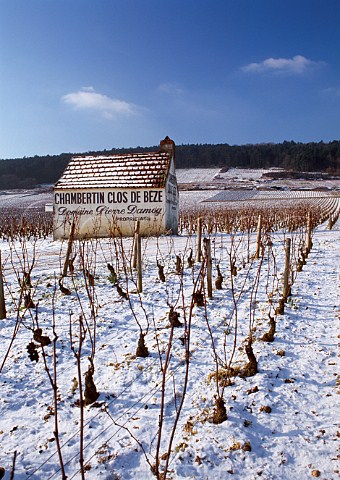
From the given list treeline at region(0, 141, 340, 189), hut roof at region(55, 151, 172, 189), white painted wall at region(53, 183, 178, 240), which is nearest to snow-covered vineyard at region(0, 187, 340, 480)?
white painted wall at region(53, 183, 178, 240)

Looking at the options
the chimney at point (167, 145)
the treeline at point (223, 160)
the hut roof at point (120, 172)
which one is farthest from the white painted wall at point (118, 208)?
the treeline at point (223, 160)

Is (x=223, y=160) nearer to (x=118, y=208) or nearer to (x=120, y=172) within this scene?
(x=120, y=172)

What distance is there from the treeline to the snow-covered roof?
256ft

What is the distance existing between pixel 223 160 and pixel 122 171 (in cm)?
10354

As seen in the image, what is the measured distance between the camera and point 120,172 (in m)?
17.3

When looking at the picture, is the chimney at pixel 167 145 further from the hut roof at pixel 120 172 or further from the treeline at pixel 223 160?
the treeline at pixel 223 160

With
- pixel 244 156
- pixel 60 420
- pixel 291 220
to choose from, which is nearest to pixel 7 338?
pixel 60 420

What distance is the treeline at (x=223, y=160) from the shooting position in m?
95.1

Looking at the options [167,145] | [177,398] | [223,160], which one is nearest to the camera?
[177,398]

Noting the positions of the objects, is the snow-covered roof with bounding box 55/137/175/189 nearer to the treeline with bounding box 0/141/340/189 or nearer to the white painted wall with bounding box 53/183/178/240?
the white painted wall with bounding box 53/183/178/240

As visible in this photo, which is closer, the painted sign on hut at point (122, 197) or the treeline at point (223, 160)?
the painted sign on hut at point (122, 197)

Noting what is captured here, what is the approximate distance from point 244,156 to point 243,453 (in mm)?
119780

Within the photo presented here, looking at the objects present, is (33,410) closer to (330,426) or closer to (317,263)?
(330,426)

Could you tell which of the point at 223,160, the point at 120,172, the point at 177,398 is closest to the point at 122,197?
the point at 120,172
